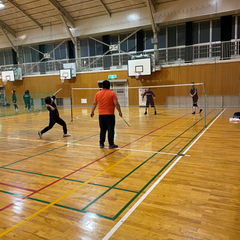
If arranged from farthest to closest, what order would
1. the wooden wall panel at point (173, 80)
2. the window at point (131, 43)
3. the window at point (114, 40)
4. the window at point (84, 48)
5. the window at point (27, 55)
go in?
the window at point (27, 55)
the window at point (84, 48)
the window at point (114, 40)
the window at point (131, 43)
the wooden wall panel at point (173, 80)

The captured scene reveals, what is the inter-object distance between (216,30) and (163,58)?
478cm

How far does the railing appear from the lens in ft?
57.9

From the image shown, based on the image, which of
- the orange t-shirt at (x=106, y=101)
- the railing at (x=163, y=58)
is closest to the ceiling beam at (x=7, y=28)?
the railing at (x=163, y=58)

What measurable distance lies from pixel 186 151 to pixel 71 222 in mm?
3799

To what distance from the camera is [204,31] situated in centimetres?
1881

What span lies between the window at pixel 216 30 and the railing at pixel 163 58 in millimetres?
780

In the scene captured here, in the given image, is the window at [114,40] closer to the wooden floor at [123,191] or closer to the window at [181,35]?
the window at [181,35]

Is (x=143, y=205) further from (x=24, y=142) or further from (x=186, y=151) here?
(x=24, y=142)

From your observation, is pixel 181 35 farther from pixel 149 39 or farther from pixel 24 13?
pixel 24 13

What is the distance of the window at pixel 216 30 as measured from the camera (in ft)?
60.2

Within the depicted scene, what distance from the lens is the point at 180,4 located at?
60.2ft

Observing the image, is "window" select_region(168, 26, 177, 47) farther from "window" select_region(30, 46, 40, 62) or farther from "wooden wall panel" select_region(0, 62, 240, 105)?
"window" select_region(30, 46, 40, 62)

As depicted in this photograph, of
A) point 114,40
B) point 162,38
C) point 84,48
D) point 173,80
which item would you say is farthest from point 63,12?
point 173,80

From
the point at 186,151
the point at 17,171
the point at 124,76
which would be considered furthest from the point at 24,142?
the point at 124,76
